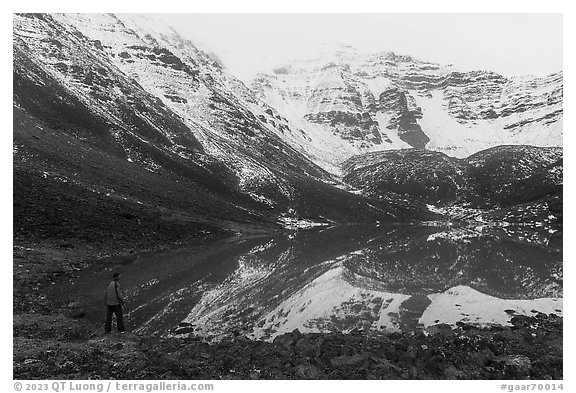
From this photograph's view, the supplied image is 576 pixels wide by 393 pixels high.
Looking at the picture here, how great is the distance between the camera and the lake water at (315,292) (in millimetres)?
23875

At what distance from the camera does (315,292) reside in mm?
31391

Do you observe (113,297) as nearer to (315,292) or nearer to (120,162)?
(315,292)

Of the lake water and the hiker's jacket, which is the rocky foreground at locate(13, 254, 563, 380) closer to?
the hiker's jacket

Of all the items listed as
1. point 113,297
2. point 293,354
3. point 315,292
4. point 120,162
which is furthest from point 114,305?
point 120,162

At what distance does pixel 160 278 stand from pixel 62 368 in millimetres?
20151

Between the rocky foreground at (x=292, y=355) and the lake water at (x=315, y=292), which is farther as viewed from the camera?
the lake water at (x=315, y=292)

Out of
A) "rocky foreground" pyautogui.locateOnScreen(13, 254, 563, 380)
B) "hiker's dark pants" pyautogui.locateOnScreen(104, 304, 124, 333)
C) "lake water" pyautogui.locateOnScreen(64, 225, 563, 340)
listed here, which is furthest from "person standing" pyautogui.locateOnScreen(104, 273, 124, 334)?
"lake water" pyautogui.locateOnScreen(64, 225, 563, 340)

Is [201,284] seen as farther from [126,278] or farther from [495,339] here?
[495,339]

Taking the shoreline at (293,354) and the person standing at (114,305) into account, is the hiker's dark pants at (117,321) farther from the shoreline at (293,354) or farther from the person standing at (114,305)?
the shoreline at (293,354)

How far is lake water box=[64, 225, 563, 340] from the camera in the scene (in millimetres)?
23875

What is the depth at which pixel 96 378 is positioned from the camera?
A: 1527 cm

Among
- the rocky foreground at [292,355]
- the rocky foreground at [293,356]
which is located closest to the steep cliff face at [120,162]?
the rocky foreground at [292,355]
